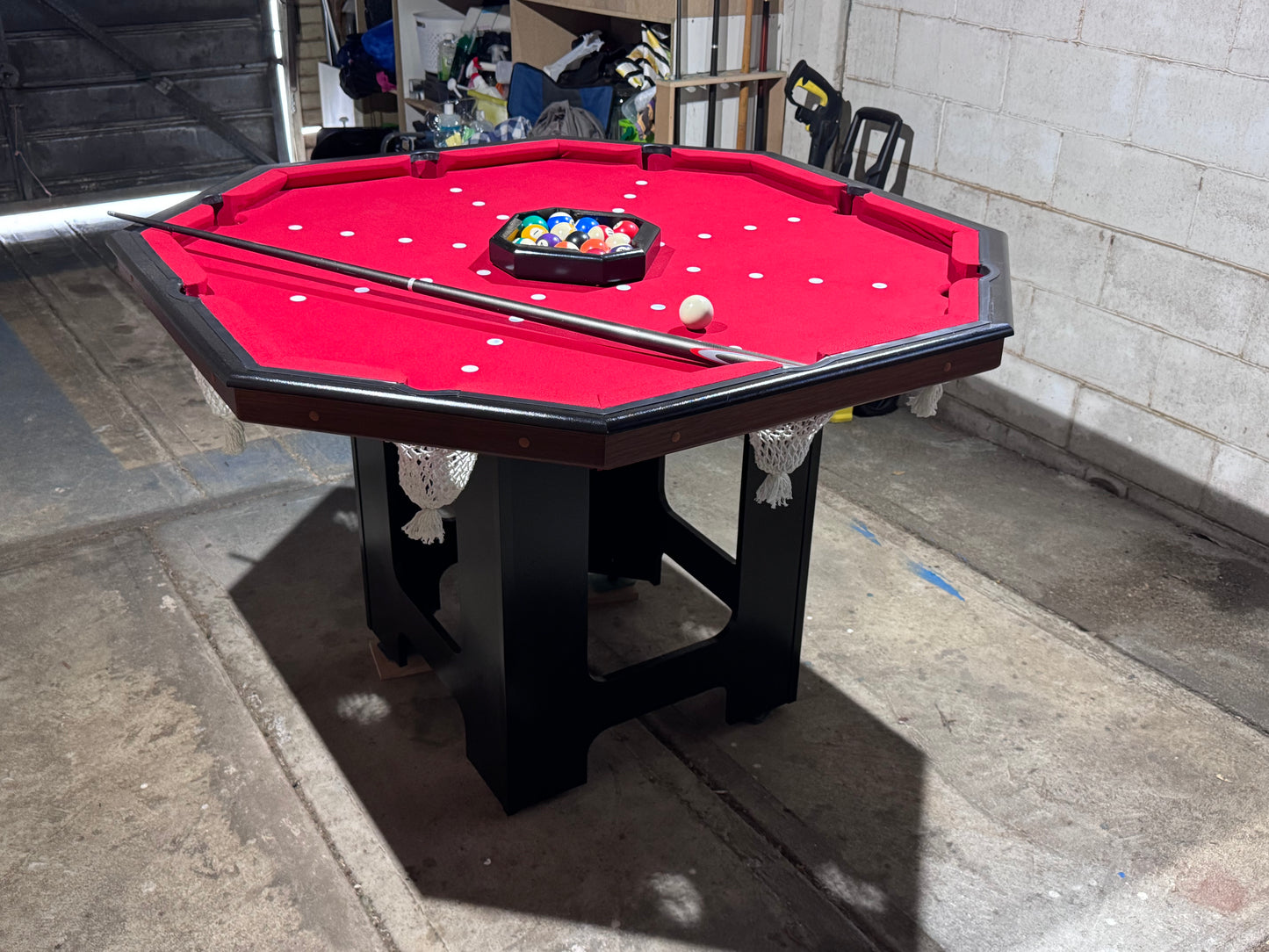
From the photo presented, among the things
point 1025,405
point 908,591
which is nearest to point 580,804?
point 908,591

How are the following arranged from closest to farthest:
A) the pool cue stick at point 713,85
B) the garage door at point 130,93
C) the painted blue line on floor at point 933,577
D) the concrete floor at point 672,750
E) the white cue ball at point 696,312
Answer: the white cue ball at point 696,312 → the concrete floor at point 672,750 → the painted blue line on floor at point 933,577 → the pool cue stick at point 713,85 → the garage door at point 130,93


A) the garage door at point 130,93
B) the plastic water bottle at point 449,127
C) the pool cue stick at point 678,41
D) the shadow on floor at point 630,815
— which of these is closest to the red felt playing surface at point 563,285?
the shadow on floor at point 630,815

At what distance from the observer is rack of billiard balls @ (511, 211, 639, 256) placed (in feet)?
7.05

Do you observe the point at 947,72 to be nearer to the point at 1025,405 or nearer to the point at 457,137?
the point at 1025,405

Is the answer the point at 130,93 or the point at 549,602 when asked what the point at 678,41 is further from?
the point at 130,93

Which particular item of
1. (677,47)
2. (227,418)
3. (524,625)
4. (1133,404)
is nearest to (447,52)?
(677,47)

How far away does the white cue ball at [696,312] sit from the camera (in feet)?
6.11

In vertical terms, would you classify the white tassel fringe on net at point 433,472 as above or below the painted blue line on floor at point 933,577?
above

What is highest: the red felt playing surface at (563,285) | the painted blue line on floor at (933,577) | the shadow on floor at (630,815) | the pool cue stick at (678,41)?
the pool cue stick at (678,41)

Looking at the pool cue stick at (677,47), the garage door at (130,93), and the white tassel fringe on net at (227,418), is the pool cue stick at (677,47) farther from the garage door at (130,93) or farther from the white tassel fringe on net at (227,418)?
the garage door at (130,93)

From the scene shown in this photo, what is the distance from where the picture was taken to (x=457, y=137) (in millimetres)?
4574

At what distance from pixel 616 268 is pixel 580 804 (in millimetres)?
994

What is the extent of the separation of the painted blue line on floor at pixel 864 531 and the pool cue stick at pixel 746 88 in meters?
1.57

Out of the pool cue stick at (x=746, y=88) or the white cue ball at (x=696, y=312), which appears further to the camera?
the pool cue stick at (x=746, y=88)
